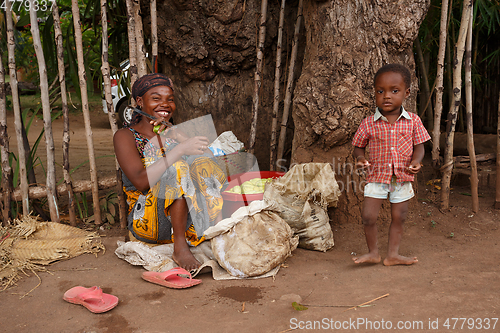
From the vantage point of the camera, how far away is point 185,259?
7.23ft

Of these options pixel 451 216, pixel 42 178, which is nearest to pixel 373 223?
pixel 451 216

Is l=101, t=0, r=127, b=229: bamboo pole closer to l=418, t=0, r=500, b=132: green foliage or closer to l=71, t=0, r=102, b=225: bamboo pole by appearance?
l=71, t=0, r=102, b=225: bamboo pole

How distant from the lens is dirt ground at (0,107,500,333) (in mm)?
1603

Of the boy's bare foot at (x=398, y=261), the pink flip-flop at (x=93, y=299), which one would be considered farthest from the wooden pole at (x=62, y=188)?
the boy's bare foot at (x=398, y=261)

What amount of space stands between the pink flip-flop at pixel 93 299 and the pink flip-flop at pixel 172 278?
9.5 inches

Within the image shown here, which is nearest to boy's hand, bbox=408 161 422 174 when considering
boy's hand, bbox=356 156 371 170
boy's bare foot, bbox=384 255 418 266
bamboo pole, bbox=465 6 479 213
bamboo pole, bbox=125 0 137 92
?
boy's hand, bbox=356 156 371 170

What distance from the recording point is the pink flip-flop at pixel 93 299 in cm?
176

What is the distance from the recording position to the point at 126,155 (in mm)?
2168

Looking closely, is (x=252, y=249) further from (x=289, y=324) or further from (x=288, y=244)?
(x=289, y=324)

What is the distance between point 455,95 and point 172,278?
230cm

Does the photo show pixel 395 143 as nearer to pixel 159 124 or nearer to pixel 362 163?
pixel 362 163

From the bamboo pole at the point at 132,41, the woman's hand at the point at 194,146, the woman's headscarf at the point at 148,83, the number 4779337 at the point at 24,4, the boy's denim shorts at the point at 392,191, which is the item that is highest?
the number 4779337 at the point at 24,4

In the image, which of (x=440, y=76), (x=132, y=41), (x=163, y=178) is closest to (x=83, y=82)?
(x=132, y=41)

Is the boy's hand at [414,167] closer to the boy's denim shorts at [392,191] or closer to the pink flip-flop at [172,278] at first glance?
the boy's denim shorts at [392,191]
